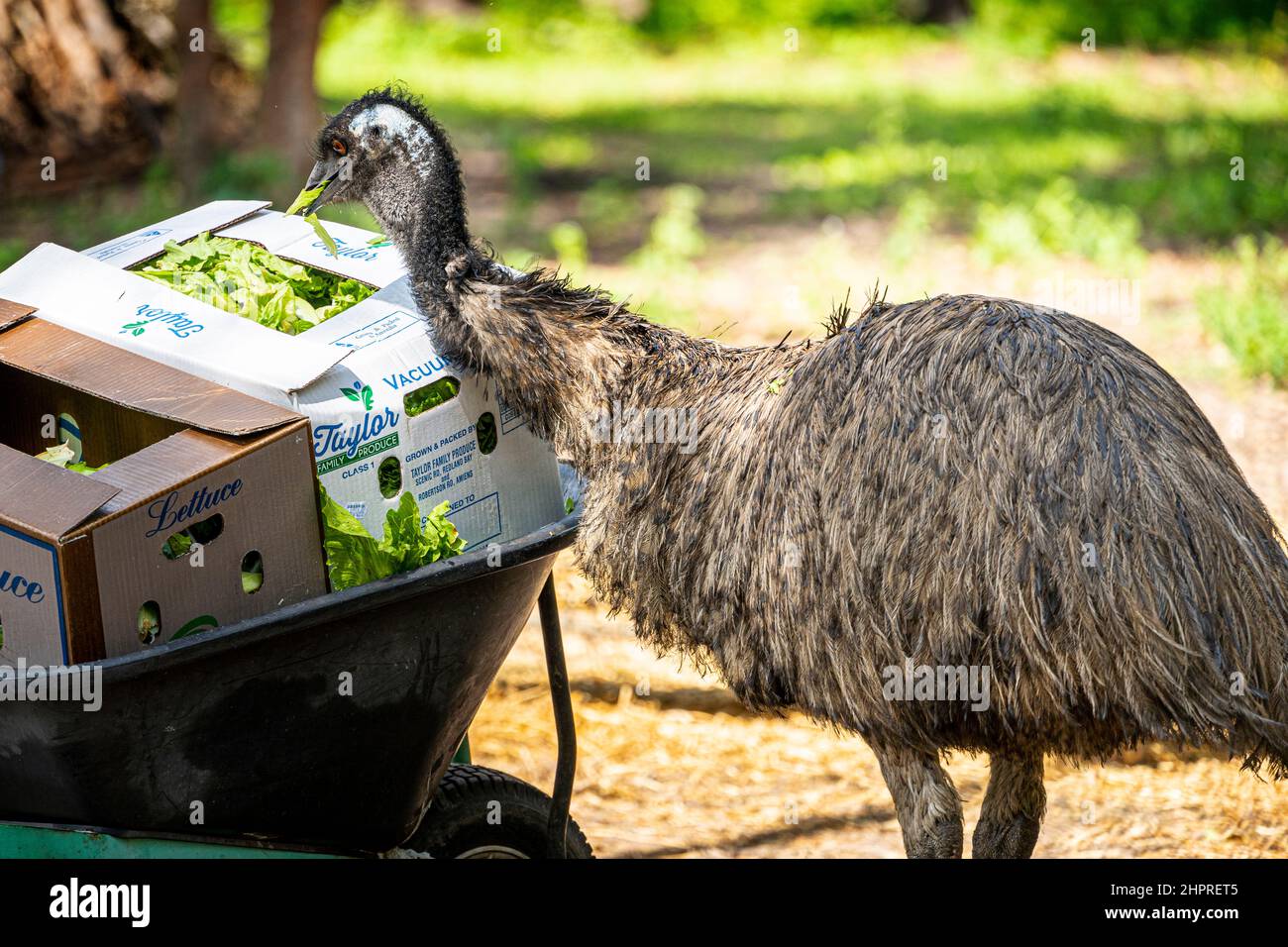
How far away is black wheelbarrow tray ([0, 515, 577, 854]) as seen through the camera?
2.70 meters

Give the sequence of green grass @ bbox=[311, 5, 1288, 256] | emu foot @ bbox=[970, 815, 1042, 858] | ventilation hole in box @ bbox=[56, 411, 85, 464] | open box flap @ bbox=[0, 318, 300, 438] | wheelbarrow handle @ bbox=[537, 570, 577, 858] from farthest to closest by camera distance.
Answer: green grass @ bbox=[311, 5, 1288, 256] → emu foot @ bbox=[970, 815, 1042, 858] → wheelbarrow handle @ bbox=[537, 570, 577, 858] → ventilation hole in box @ bbox=[56, 411, 85, 464] → open box flap @ bbox=[0, 318, 300, 438]

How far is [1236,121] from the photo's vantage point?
13.1m

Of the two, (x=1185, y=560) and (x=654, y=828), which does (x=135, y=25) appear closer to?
(x=654, y=828)

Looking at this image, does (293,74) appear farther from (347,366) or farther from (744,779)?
(347,366)

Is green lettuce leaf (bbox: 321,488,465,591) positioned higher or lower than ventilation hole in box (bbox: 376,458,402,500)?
lower

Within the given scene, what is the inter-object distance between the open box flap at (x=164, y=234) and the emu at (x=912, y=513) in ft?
0.77

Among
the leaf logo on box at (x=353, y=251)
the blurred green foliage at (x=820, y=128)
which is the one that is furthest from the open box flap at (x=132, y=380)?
the blurred green foliage at (x=820, y=128)

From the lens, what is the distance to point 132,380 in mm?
3057

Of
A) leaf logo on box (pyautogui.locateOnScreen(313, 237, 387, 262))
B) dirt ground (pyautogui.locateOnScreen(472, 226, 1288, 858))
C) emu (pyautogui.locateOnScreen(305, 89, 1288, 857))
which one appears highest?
leaf logo on box (pyautogui.locateOnScreen(313, 237, 387, 262))

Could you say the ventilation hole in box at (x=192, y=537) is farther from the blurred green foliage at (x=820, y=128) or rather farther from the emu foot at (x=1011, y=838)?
the blurred green foliage at (x=820, y=128)

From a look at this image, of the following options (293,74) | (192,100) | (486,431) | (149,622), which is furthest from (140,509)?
(192,100)

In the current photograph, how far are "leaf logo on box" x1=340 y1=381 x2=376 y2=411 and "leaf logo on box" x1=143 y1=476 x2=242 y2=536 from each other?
15.5 inches

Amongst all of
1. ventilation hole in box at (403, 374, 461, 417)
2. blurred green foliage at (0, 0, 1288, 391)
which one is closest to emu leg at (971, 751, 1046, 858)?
ventilation hole in box at (403, 374, 461, 417)

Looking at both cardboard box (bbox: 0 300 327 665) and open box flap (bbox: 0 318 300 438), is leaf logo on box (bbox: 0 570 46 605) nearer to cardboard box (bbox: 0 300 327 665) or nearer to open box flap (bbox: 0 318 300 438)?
cardboard box (bbox: 0 300 327 665)
